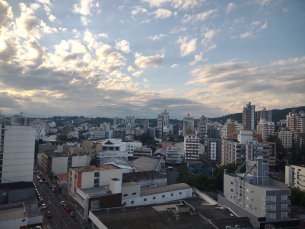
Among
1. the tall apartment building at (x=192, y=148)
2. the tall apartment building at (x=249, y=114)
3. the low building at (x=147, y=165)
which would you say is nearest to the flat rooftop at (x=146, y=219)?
the low building at (x=147, y=165)

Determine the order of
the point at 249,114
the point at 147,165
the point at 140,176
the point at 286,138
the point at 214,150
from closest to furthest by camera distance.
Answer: the point at 140,176, the point at 147,165, the point at 214,150, the point at 286,138, the point at 249,114

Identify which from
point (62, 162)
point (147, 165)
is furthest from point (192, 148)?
point (62, 162)

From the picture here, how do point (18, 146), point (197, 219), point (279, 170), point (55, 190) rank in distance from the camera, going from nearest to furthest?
point (197, 219)
point (18, 146)
point (55, 190)
point (279, 170)

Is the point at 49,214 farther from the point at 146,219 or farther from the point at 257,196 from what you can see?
the point at 257,196

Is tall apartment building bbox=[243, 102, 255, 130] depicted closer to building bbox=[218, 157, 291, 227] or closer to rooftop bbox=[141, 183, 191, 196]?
rooftop bbox=[141, 183, 191, 196]

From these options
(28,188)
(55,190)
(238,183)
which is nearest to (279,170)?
(238,183)

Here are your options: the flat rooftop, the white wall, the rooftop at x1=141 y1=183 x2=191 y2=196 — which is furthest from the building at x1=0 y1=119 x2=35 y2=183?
the flat rooftop

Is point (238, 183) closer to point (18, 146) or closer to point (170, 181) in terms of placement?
point (170, 181)
